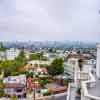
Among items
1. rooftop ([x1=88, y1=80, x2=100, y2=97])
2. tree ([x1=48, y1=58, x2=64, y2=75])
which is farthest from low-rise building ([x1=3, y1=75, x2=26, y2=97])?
rooftop ([x1=88, y1=80, x2=100, y2=97])

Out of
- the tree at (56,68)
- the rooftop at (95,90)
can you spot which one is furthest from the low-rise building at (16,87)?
the rooftop at (95,90)

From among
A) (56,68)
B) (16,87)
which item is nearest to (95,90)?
(16,87)

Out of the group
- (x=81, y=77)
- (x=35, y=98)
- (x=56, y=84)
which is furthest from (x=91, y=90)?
(x=56, y=84)

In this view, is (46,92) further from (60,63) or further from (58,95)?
(60,63)

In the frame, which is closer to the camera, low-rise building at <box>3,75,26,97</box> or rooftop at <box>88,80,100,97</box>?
rooftop at <box>88,80,100,97</box>

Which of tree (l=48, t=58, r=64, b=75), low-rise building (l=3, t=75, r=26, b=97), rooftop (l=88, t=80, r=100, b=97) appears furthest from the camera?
tree (l=48, t=58, r=64, b=75)

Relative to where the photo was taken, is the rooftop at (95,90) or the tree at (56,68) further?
the tree at (56,68)

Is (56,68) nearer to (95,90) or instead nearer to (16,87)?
(16,87)

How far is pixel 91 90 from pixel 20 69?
706cm

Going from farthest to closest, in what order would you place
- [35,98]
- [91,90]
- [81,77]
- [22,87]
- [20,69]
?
[20,69] → [22,87] → [35,98] → [81,77] → [91,90]

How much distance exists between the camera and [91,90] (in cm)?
120

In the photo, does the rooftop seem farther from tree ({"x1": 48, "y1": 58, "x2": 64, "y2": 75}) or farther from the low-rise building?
tree ({"x1": 48, "y1": 58, "x2": 64, "y2": 75})

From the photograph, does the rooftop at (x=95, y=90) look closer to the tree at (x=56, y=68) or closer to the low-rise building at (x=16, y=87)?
the low-rise building at (x=16, y=87)

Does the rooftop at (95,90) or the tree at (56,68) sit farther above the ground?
the rooftop at (95,90)
